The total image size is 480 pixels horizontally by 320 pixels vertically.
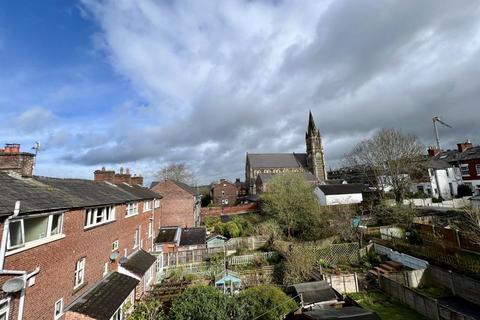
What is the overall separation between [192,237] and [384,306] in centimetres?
2041

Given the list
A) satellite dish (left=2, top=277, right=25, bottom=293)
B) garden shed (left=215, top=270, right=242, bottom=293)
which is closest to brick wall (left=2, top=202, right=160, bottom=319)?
satellite dish (left=2, top=277, right=25, bottom=293)

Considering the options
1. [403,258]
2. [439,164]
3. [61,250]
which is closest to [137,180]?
[61,250]

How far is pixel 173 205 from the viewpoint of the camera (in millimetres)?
36938

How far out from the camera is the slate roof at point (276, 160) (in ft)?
291

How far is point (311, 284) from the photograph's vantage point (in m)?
15.4

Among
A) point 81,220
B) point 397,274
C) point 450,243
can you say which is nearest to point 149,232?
point 81,220

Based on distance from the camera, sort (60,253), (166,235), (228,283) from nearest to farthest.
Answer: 1. (60,253)
2. (228,283)
3. (166,235)

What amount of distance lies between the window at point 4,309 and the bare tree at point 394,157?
4069 cm

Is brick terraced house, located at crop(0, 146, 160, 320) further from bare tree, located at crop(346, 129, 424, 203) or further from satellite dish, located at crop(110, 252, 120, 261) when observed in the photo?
bare tree, located at crop(346, 129, 424, 203)

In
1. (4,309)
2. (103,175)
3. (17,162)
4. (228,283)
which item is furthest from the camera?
(103,175)

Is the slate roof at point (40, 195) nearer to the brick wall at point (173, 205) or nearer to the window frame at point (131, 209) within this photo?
the window frame at point (131, 209)

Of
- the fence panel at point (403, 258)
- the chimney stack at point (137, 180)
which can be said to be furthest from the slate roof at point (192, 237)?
the fence panel at point (403, 258)

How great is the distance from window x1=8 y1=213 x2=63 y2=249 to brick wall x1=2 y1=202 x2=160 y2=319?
0.29 m

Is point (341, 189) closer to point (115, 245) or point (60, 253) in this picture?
point (115, 245)
